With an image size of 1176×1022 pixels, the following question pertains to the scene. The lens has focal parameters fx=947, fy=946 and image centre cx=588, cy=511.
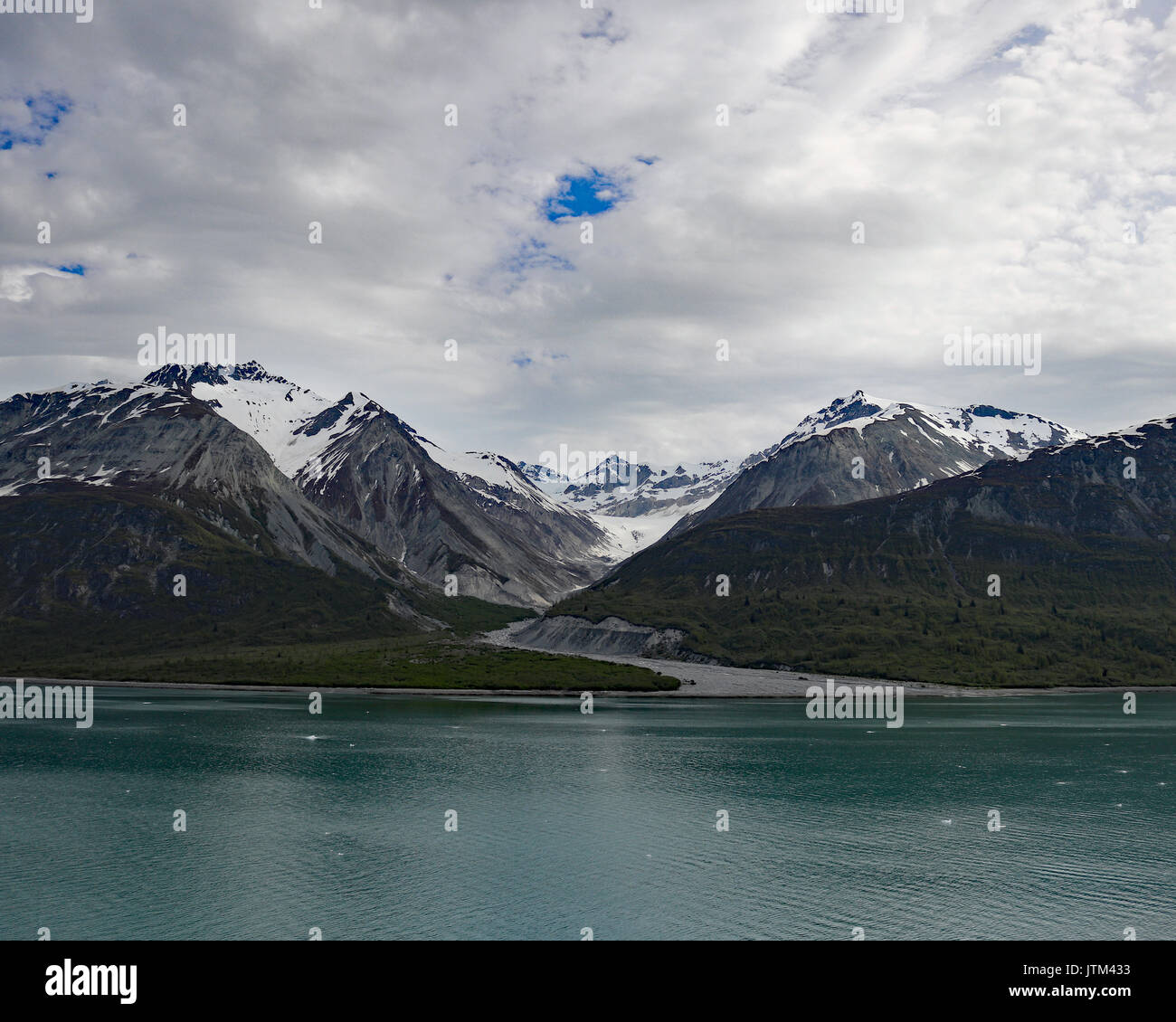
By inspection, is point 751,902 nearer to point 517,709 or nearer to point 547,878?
point 547,878

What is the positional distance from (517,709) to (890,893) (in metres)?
121

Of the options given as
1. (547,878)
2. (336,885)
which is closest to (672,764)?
(547,878)

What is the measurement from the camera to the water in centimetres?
5575

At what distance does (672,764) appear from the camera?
111 m

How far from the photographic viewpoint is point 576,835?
7619cm

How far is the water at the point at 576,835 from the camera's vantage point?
55.8m
